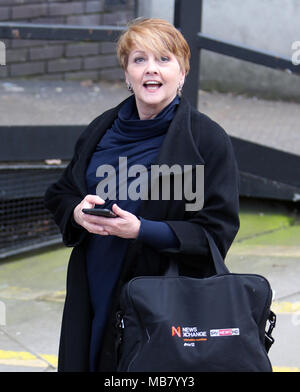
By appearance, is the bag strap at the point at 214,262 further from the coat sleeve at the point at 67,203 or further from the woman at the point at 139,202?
the coat sleeve at the point at 67,203

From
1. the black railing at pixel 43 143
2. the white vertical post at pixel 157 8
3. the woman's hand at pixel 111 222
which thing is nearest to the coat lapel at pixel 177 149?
the woman's hand at pixel 111 222

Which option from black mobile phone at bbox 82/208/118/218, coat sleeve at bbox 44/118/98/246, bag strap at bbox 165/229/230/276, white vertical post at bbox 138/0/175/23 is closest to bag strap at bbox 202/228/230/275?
bag strap at bbox 165/229/230/276

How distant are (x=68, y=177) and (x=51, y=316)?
2124 mm

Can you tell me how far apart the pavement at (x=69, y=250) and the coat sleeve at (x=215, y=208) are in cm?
172

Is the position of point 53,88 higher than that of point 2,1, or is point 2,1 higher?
point 2,1

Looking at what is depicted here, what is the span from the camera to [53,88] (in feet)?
25.4

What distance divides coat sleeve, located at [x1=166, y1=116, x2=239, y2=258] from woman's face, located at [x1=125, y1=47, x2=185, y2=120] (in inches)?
8.9

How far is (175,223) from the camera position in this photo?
Result: 258 cm

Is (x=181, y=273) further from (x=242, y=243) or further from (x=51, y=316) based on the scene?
(x=242, y=243)

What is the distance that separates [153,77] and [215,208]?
50 centimetres

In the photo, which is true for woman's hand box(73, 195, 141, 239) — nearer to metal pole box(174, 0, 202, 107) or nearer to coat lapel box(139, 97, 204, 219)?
coat lapel box(139, 97, 204, 219)

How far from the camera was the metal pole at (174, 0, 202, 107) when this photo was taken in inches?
228

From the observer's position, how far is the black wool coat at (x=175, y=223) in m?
2.57
